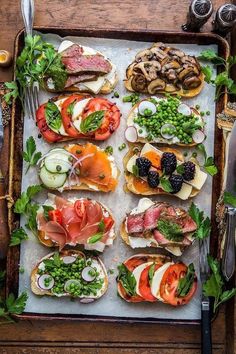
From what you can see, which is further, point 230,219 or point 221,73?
point 221,73

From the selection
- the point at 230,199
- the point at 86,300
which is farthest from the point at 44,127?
the point at 230,199

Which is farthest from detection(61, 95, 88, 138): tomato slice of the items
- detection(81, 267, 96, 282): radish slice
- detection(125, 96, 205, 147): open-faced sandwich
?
detection(81, 267, 96, 282): radish slice

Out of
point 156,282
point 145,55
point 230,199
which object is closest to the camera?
point 230,199

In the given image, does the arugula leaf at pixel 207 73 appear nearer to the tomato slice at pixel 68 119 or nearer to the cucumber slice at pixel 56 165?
the tomato slice at pixel 68 119

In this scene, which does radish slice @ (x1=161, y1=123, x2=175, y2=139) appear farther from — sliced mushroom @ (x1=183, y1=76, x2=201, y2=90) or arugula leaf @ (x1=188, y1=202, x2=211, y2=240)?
arugula leaf @ (x1=188, y1=202, x2=211, y2=240)

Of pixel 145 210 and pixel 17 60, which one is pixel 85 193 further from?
pixel 17 60

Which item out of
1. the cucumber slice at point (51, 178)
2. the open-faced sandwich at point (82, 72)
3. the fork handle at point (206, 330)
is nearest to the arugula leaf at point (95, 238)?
the cucumber slice at point (51, 178)

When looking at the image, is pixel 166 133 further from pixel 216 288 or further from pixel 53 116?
pixel 216 288
